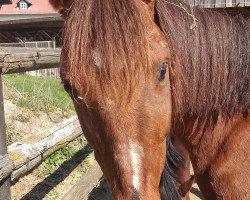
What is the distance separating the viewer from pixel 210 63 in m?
2.07

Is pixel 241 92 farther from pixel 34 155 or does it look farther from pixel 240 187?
pixel 34 155

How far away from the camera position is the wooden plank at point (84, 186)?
3.42m

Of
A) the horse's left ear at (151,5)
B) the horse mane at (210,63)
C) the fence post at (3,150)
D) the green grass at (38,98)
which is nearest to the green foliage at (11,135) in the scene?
the green grass at (38,98)

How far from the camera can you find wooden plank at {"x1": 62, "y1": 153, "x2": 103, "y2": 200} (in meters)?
3.42

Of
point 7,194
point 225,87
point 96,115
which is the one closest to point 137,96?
point 96,115

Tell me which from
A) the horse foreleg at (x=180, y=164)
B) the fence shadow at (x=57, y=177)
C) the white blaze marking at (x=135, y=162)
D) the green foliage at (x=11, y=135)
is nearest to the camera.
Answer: the white blaze marking at (x=135, y=162)

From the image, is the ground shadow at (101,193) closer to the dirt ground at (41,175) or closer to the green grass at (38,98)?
the dirt ground at (41,175)

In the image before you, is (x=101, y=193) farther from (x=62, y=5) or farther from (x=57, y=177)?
(x=62, y=5)

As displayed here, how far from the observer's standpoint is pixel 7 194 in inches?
103

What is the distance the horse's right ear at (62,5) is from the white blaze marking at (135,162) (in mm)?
825

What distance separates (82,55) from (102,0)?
0.98 feet

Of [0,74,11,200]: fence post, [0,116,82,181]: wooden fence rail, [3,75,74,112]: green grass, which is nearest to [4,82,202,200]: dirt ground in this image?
[3,75,74,112]: green grass

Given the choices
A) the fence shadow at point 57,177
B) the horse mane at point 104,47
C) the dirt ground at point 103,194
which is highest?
the horse mane at point 104,47

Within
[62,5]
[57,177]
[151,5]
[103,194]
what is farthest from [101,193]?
[151,5]
